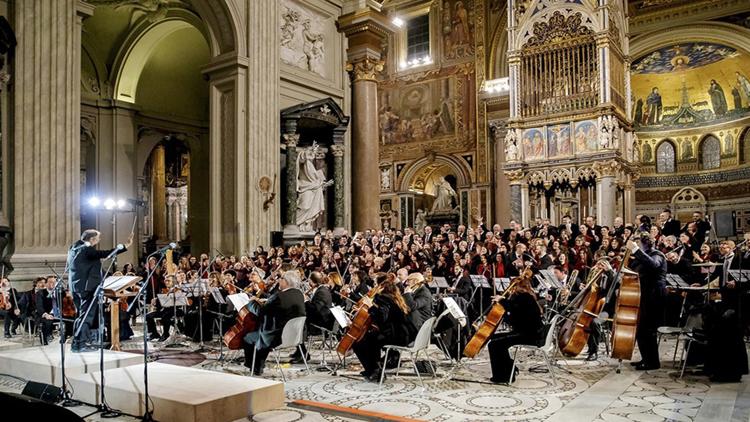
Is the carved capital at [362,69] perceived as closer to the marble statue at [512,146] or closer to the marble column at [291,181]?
the marble column at [291,181]

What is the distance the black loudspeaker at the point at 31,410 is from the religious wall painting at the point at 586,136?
1882 centimetres

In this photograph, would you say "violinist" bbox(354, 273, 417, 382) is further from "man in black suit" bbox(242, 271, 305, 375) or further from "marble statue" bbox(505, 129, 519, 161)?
"marble statue" bbox(505, 129, 519, 161)

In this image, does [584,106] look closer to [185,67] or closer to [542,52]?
[542,52]

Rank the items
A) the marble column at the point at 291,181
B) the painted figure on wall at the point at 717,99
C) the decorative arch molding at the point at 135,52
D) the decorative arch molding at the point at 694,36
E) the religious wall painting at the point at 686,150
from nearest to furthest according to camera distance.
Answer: the marble column at the point at 291,181
the decorative arch molding at the point at 135,52
the decorative arch molding at the point at 694,36
the painted figure on wall at the point at 717,99
the religious wall painting at the point at 686,150

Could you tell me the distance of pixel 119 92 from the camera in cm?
1725

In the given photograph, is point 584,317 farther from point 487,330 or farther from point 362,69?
point 362,69

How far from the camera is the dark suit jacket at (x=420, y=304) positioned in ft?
23.7

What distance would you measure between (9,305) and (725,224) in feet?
74.5

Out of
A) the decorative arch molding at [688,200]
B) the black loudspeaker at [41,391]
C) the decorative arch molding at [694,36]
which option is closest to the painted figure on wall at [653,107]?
the decorative arch molding at [694,36]

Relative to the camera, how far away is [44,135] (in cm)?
1051

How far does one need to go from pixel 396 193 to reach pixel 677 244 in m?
16.9

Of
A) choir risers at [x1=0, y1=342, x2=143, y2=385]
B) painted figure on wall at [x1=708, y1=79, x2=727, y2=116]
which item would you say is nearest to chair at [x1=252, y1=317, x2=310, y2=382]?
choir risers at [x1=0, y1=342, x2=143, y2=385]

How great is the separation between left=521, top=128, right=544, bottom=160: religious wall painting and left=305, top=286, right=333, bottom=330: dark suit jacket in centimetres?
1379

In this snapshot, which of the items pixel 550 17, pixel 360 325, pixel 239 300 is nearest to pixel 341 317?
pixel 360 325
